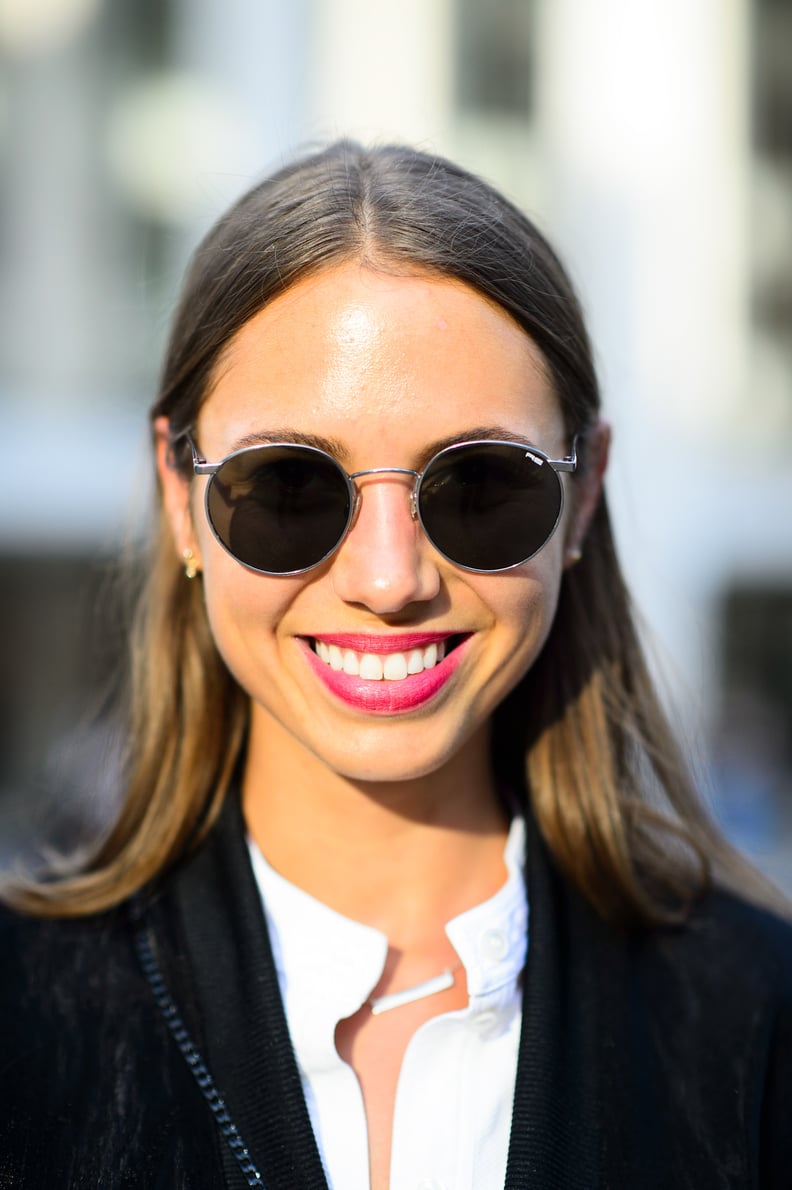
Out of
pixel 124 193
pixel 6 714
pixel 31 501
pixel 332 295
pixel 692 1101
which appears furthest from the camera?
pixel 6 714

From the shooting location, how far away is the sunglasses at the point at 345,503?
5.31 ft

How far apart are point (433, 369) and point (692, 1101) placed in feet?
3.89

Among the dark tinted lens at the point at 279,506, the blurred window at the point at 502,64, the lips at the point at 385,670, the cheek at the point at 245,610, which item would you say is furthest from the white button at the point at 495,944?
the blurred window at the point at 502,64

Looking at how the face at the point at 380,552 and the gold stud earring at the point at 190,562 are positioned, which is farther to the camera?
the gold stud earring at the point at 190,562

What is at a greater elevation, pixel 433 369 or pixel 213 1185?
pixel 433 369

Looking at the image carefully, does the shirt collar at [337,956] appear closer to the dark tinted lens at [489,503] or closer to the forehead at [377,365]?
the dark tinted lens at [489,503]

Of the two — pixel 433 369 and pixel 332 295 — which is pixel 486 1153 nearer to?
pixel 433 369

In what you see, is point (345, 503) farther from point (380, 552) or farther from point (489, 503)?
point (489, 503)

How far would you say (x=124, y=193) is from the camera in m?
12.1

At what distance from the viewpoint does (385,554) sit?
161 cm

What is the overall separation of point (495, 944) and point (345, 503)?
0.74 m

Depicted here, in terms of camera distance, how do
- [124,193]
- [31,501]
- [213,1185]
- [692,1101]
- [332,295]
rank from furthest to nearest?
1. [124,193]
2. [31,501]
3. [692,1101]
4. [332,295]
5. [213,1185]

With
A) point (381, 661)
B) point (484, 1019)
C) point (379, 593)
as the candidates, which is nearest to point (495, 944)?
point (484, 1019)

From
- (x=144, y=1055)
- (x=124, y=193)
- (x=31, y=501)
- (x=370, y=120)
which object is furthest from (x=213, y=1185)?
(x=124, y=193)
